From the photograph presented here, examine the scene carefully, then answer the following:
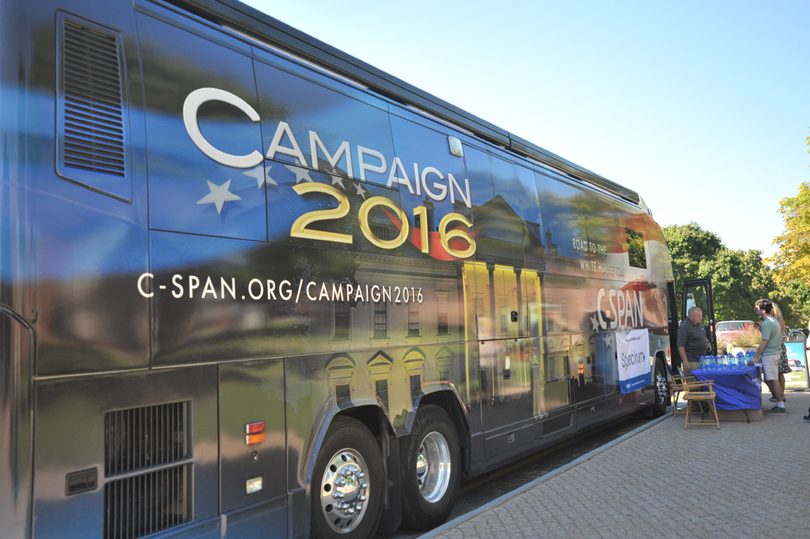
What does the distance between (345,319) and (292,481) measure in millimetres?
1231

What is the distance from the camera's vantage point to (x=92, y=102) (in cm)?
332

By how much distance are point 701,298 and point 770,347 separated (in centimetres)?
320

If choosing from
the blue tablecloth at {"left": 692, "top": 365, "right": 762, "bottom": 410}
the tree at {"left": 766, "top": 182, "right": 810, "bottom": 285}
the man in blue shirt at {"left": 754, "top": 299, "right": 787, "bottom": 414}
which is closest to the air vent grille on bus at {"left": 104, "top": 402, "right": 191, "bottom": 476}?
the blue tablecloth at {"left": 692, "top": 365, "right": 762, "bottom": 410}

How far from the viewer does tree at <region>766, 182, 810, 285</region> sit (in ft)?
90.0

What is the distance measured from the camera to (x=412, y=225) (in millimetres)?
5613

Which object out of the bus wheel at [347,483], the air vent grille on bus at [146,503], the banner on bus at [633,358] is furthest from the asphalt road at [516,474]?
the air vent grille on bus at [146,503]

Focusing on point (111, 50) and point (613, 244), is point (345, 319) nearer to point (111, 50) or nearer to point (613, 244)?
point (111, 50)

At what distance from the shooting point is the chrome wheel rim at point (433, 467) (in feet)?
18.5

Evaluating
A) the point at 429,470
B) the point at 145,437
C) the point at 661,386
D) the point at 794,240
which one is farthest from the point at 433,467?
the point at 794,240

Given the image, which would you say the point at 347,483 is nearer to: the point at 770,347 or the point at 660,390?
the point at 770,347

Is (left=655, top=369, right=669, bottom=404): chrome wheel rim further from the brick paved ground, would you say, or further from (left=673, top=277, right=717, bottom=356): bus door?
the brick paved ground

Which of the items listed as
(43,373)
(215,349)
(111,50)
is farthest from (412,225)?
(43,373)

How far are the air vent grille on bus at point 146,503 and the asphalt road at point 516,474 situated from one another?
257cm

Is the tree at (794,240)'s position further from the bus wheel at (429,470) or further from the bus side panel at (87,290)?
the bus side panel at (87,290)
